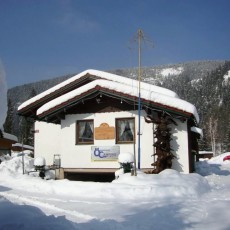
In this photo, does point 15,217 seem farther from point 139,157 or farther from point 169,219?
point 139,157

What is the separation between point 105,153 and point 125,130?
4.55 feet

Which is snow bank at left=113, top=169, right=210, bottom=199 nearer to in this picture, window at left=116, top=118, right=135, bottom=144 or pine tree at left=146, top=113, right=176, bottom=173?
pine tree at left=146, top=113, right=176, bottom=173

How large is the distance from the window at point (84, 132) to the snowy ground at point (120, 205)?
3696 millimetres

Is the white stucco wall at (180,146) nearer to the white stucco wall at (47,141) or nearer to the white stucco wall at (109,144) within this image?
the white stucco wall at (109,144)

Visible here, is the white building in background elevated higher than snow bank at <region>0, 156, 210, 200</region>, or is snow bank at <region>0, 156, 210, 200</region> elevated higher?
the white building in background

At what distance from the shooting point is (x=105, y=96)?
49.3ft

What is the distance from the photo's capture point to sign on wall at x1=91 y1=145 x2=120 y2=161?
47.2ft

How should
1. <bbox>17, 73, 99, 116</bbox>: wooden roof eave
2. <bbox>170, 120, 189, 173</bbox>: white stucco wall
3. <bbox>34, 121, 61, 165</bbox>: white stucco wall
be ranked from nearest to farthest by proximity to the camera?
<bbox>170, 120, 189, 173</bbox>: white stucco wall
<bbox>17, 73, 99, 116</bbox>: wooden roof eave
<bbox>34, 121, 61, 165</bbox>: white stucco wall

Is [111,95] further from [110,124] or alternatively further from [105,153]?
[105,153]

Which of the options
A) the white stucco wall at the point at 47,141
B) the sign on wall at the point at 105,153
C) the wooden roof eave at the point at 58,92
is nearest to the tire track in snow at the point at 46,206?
the sign on wall at the point at 105,153

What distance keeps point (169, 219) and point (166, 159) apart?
7.34 metres

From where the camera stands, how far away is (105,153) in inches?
573

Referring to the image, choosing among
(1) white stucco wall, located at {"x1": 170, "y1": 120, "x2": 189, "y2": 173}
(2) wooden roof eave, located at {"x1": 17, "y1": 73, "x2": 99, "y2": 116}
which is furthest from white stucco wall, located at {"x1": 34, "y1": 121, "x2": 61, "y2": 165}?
(1) white stucco wall, located at {"x1": 170, "y1": 120, "x2": 189, "y2": 173}

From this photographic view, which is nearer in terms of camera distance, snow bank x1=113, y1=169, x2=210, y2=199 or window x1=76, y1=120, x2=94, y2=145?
snow bank x1=113, y1=169, x2=210, y2=199
